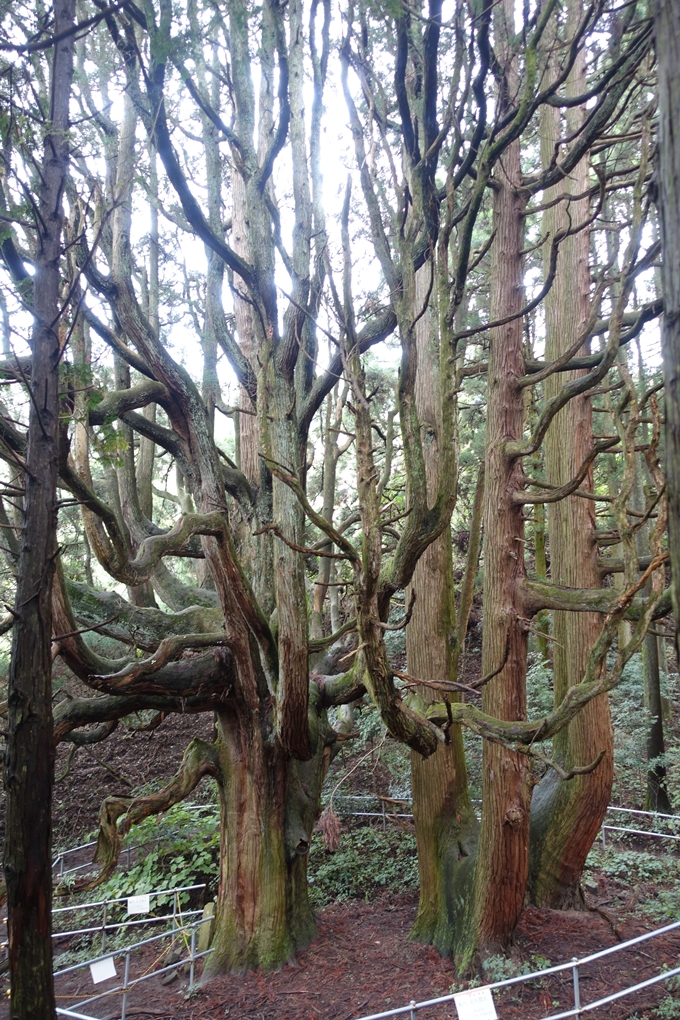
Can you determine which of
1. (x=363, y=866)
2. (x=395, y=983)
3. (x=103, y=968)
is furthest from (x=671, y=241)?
(x=363, y=866)

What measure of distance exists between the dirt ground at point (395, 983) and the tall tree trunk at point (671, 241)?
497 cm

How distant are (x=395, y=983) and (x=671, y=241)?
6350mm

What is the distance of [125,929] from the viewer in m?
8.80

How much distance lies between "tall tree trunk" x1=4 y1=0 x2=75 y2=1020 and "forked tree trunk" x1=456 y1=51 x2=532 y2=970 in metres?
3.26

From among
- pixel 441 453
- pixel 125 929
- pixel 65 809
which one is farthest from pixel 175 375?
pixel 65 809

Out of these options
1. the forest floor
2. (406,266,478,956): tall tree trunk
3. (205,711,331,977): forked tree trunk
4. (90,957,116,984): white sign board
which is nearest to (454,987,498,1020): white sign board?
the forest floor

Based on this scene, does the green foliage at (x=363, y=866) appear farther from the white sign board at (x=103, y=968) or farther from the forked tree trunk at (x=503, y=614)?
the white sign board at (x=103, y=968)

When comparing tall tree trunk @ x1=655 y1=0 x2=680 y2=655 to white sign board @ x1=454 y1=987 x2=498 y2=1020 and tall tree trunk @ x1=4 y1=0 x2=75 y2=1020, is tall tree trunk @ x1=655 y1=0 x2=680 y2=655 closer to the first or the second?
tall tree trunk @ x1=4 y1=0 x2=75 y2=1020

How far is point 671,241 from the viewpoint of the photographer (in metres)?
1.79

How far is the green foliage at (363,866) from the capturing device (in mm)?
8594

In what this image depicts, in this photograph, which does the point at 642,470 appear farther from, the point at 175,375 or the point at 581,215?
the point at 175,375

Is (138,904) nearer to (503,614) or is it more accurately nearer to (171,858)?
(171,858)

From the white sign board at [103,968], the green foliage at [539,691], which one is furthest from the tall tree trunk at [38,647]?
the green foliage at [539,691]

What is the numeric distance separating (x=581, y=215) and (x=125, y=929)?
10503 millimetres
